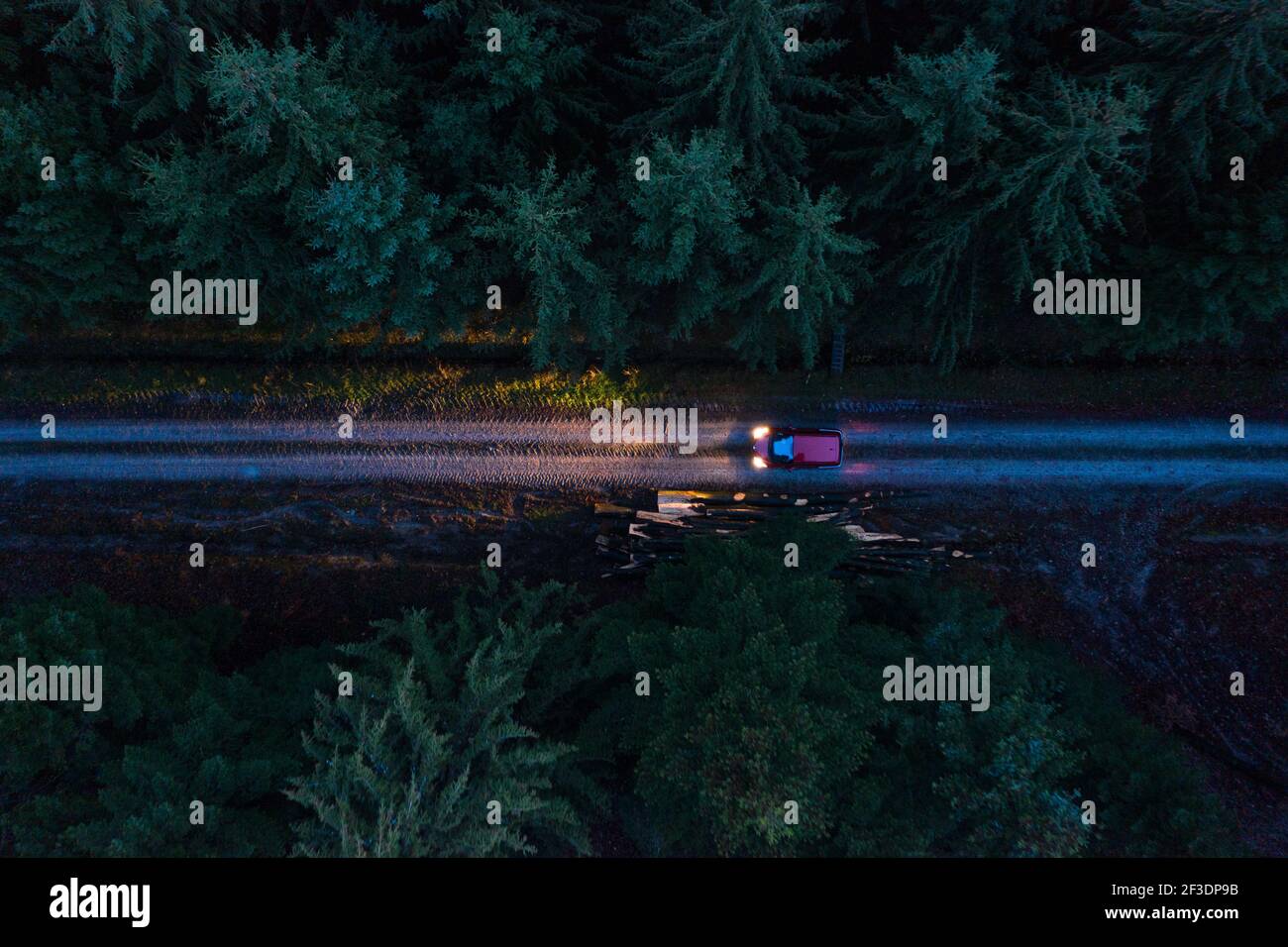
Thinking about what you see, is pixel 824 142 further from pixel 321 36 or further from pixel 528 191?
pixel 321 36

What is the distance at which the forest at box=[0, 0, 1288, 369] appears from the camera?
1492cm

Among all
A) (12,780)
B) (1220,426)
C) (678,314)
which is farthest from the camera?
(1220,426)

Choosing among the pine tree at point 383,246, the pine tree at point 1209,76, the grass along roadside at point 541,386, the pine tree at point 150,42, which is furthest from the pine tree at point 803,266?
the pine tree at point 150,42

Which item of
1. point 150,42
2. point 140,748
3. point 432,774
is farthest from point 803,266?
point 140,748

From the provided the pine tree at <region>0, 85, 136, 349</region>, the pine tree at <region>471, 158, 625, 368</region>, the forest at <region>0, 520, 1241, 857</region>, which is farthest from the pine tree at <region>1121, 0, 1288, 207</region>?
the pine tree at <region>0, 85, 136, 349</region>

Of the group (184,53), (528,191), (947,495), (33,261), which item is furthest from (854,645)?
(33,261)

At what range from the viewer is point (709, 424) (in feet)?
72.9

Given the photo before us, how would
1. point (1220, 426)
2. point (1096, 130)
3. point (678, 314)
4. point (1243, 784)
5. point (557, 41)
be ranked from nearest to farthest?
1. point (1096, 130)
2. point (557, 41)
3. point (678, 314)
4. point (1243, 784)
5. point (1220, 426)

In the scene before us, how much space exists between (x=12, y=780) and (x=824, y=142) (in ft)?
77.4

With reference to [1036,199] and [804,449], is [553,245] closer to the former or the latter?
[804,449]

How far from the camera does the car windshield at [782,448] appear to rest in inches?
829

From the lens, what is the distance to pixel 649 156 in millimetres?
16859

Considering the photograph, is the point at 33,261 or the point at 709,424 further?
the point at 709,424

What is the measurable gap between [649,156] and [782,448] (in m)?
8.96
